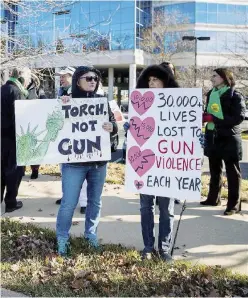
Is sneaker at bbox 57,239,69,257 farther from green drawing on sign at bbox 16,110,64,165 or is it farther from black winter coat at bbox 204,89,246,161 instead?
black winter coat at bbox 204,89,246,161

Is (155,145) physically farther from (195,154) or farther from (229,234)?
(229,234)

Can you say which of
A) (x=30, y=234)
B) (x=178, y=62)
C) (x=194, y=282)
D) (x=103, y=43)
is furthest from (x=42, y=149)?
(x=178, y=62)

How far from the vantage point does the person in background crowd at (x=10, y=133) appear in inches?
212

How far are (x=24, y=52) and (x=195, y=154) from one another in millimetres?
3825

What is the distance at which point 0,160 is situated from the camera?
5609 mm

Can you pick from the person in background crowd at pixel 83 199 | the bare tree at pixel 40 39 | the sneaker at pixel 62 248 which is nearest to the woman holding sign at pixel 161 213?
the sneaker at pixel 62 248

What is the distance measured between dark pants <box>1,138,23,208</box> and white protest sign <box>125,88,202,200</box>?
7.32 ft

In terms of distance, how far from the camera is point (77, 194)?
403 cm

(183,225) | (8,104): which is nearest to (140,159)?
(183,225)

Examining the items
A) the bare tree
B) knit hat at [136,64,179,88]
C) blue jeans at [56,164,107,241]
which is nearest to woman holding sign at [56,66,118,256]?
blue jeans at [56,164,107,241]

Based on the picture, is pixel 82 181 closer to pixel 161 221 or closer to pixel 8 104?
pixel 161 221

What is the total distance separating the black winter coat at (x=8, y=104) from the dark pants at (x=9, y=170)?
0.19 m

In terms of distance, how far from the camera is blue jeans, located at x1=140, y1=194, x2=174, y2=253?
12.8 feet

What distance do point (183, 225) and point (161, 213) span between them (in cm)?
127
